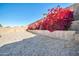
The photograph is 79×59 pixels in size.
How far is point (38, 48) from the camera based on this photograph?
1558 mm

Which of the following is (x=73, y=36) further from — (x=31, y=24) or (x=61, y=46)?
(x=31, y=24)

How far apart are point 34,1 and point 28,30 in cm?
24

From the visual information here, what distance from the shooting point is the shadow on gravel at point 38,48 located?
5.05 feet

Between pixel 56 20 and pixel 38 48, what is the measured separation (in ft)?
0.88

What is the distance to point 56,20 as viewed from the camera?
1604mm

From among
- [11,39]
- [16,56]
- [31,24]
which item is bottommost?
[16,56]

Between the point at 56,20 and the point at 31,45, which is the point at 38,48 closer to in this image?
the point at 31,45

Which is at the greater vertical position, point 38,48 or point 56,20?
point 56,20

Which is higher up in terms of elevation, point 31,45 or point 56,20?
point 56,20

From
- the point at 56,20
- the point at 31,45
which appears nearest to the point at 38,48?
the point at 31,45

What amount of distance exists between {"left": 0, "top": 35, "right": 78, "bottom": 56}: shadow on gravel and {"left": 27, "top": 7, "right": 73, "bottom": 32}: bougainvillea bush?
9 cm

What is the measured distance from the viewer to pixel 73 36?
157 cm

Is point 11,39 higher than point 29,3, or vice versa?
point 29,3

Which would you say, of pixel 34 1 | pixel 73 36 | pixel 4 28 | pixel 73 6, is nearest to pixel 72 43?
pixel 73 36
